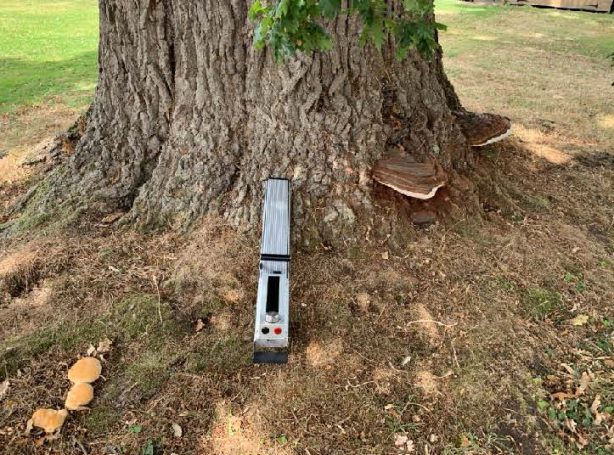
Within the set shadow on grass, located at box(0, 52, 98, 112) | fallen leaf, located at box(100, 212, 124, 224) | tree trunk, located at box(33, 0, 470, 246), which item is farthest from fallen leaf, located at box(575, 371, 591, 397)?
shadow on grass, located at box(0, 52, 98, 112)

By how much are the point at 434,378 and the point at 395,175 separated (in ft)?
4.25

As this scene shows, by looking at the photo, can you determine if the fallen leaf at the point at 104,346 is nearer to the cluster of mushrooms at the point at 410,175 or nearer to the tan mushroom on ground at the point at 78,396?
the tan mushroom on ground at the point at 78,396

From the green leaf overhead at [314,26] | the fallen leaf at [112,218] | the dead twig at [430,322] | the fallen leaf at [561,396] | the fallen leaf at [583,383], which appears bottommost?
the fallen leaf at [561,396]

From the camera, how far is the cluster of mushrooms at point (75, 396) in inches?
92.8

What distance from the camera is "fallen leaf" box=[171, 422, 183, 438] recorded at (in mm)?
2404

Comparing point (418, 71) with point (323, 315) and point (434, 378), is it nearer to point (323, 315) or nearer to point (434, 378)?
point (323, 315)

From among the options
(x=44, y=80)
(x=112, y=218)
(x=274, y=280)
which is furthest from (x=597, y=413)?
(x=44, y=80)

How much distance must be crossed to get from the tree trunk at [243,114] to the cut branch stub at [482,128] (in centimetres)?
53

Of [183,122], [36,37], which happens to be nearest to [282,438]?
[183,122]

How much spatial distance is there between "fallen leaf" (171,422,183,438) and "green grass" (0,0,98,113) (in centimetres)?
661

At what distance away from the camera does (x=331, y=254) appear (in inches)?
127

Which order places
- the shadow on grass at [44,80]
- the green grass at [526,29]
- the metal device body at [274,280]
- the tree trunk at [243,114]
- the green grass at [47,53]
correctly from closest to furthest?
the metal device body at [274,280]
the tree trunk at [243,114]
the shadow on grass at [44,80]
the green grass at [47,53]
the green grass at [526,29]

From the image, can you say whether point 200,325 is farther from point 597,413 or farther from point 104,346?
point 597,413

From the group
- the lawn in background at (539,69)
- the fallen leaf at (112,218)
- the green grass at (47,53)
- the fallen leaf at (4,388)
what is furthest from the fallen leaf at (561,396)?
the green grass at (47,53)
